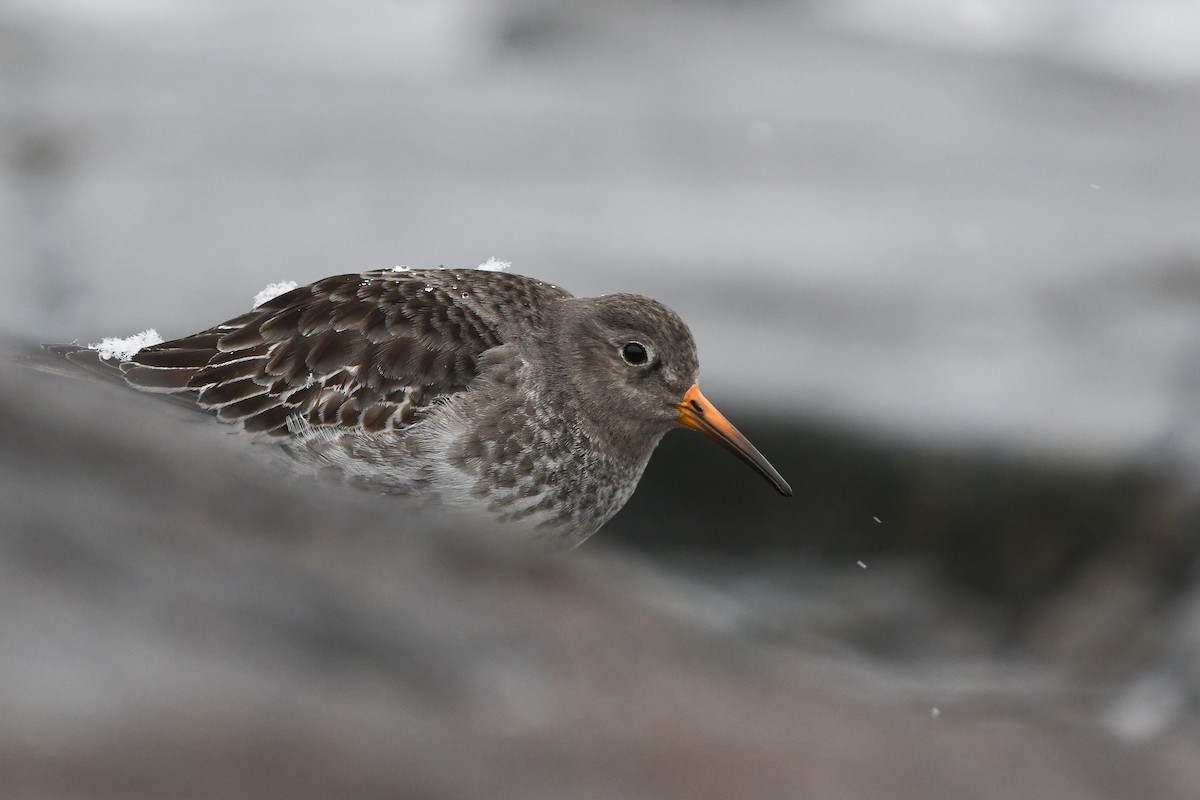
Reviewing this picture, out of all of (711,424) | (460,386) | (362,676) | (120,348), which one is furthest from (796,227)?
(362,676)

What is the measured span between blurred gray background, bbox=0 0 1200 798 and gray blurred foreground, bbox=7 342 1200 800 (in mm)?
2786

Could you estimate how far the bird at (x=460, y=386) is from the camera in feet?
13.3

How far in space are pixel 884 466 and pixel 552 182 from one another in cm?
342

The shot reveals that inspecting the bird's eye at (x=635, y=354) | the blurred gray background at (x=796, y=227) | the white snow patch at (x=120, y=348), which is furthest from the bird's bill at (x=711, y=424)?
the white snow patch at (x=120, y=348)

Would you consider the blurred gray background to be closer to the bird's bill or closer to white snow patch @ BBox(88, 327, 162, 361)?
the bird's bill

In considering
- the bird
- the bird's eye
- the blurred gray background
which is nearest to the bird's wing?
the bird

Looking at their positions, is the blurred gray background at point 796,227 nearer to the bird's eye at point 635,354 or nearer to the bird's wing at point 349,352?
the bird's eye at point 635,354

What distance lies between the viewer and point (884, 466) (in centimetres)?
593

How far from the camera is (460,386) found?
418 centimetres

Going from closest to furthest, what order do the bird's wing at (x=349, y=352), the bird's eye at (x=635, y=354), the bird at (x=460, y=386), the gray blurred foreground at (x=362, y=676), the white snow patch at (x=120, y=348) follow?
the gray blurred foreground at (x=362, y=676) → the bird at (x=460, y=386) → the bird's wing at (x=349, y=352) → the bird's eye at (x=635, y=354) → the white snow patch at (x=120, y=348)

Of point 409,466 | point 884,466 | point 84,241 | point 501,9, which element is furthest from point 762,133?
point 409,466

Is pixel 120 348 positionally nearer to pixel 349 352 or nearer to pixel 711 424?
pixel 349 352

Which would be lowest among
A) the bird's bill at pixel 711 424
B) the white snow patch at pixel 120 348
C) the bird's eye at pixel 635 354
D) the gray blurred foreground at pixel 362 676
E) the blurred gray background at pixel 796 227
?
the gray blurred foreground at pixel 362 676

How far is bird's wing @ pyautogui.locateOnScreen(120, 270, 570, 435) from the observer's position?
4.19 m
